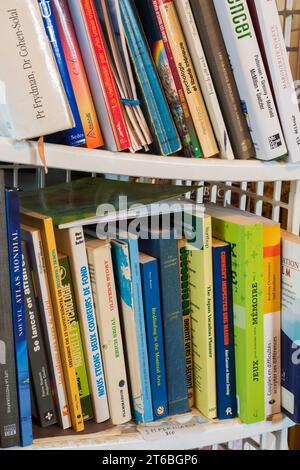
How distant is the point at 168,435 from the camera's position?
87 cm

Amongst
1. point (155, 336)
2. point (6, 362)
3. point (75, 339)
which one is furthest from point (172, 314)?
point (6, 362)

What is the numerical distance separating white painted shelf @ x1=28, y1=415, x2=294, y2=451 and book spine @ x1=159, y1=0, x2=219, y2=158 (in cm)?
41

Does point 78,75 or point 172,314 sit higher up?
point 78,75

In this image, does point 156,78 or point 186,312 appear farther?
point 186,312

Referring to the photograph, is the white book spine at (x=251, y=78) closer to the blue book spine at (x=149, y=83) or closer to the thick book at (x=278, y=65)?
the thick book at (x=278, y=65)

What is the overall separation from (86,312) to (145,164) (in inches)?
8.9

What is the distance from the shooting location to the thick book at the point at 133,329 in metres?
0.84

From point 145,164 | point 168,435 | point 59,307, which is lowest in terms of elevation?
point 168,435

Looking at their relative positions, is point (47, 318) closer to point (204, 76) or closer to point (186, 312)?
point (186, 312)

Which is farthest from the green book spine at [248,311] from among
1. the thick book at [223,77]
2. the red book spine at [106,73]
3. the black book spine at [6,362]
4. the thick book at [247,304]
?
the black book spine at [6,362]

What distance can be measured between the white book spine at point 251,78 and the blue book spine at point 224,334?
0.17 m

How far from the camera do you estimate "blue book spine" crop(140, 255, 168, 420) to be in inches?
33.3

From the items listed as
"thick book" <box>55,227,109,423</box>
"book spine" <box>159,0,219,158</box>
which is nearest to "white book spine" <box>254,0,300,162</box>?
"book spine" <box>159,0,219,158</box>
